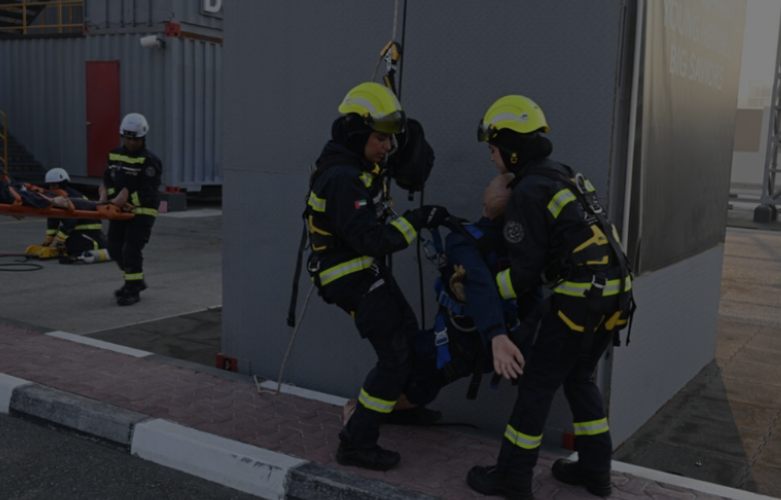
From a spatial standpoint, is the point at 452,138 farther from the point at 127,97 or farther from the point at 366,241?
the point at 127,97

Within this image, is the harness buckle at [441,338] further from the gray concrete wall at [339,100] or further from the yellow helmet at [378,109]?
the yellow helmet at [378,109]

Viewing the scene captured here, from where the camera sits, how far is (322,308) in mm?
5191

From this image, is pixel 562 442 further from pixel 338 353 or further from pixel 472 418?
pixel 338 353

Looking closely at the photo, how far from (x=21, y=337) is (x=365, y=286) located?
3774mm

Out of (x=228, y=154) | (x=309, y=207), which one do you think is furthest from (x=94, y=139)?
(x=309, y=207)

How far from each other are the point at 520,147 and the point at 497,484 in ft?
5.12

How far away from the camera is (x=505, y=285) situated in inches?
142

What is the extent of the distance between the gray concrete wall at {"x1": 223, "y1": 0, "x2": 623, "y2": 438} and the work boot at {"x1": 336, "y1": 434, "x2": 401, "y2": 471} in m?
0.82

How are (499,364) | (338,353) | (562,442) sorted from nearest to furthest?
(499,364), (562,442), (338,353)

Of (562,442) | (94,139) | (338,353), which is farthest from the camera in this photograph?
(94,139)

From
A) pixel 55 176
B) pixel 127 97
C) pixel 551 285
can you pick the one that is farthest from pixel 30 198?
pixel 127 97

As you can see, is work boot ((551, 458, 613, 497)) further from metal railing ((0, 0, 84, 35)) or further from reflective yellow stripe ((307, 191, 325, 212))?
metal railing ((0, 0, 84, 35))

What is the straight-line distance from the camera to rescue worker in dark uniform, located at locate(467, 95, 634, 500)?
3.48 metres

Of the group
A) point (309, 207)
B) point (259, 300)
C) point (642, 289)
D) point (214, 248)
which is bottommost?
point (214, 248)
